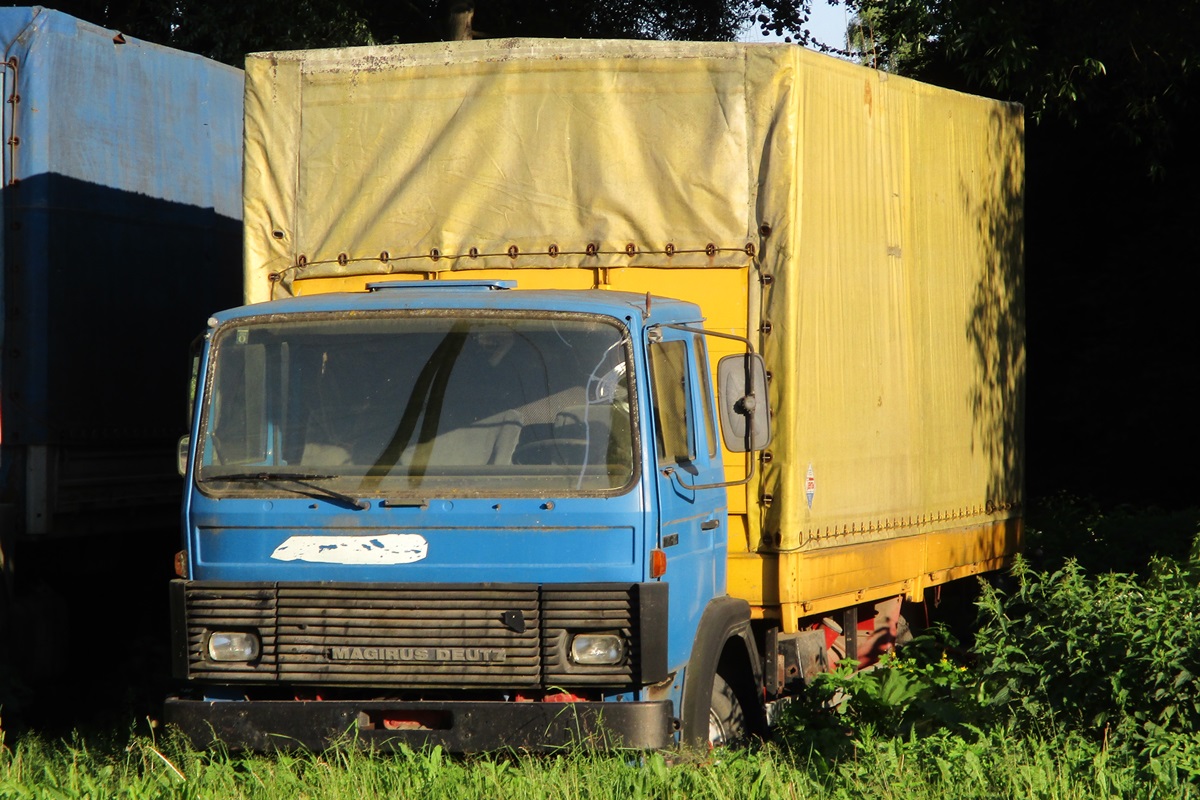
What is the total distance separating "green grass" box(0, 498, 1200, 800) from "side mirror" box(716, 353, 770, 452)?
130 centimetres

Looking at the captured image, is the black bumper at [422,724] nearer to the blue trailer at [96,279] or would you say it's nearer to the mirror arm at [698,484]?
the mirror arm at [698,484]

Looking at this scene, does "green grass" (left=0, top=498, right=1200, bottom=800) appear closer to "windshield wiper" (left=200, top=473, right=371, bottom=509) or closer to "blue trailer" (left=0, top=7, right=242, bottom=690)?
"windshield wiper" (left=200, top=473, right=371, bottom=509)

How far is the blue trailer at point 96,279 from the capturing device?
27.9 feet

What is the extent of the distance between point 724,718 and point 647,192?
2.55m

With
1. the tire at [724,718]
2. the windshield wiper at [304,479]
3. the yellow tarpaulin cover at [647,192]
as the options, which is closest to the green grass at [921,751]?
the tire at [724,718]

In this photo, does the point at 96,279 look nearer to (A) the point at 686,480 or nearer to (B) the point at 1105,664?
(A) the point at 686,480

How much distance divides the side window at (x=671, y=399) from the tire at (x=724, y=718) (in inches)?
41.7

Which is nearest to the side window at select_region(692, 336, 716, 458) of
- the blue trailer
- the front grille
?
the front grille

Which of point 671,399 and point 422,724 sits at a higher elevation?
point 671,399

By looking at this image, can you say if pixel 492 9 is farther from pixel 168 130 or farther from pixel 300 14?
pixel 168 130

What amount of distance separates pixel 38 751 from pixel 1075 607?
5179 mm

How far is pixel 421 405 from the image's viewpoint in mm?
5973

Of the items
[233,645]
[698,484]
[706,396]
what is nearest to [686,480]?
[698,484]

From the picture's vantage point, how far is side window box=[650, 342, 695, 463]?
6074mm
